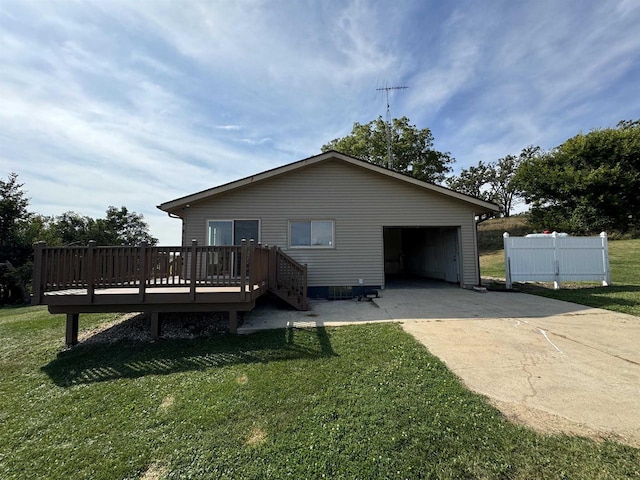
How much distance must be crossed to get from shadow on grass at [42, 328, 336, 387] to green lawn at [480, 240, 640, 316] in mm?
7251

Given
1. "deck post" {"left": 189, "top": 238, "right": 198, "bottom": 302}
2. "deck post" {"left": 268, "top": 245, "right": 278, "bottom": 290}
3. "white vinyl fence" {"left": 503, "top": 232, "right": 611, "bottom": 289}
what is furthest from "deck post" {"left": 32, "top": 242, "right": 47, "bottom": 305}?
"white vinyl fence" {"left": 503, "top": 232, "right": 611, "bottom": 289}

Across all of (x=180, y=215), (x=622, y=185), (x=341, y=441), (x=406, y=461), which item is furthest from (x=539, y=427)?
(x=622, y=185)

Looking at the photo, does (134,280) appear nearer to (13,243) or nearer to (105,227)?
(13,243)

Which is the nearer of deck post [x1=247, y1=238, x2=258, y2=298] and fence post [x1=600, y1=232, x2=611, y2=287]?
deck post [x1=247, y1=238, x2=258, y2=298]

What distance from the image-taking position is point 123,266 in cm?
530

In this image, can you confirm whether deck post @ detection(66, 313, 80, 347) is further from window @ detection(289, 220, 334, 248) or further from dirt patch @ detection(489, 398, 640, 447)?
dirt patch @ detection(489, 398, 640, 447)

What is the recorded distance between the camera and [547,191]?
23.6m

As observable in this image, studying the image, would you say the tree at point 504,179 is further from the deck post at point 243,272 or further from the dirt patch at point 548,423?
the dirt patch at point 548,423

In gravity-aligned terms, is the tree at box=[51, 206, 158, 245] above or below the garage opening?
above

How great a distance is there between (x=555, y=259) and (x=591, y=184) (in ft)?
55.3

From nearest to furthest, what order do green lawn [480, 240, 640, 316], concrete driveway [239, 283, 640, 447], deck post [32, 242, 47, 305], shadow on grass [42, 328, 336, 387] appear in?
1. concrete driveway [239, 283, 640, 447]
2. shadow on grass [42, 328, 336, 387]
3. deck post [32, 242, 47, 305]
4. green lawn [480, 240, 640, 316]

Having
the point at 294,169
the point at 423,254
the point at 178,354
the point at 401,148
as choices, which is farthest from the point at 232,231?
the point at 401,148

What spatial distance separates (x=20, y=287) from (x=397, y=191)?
19922mm

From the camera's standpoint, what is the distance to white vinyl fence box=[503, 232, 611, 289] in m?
9.82
